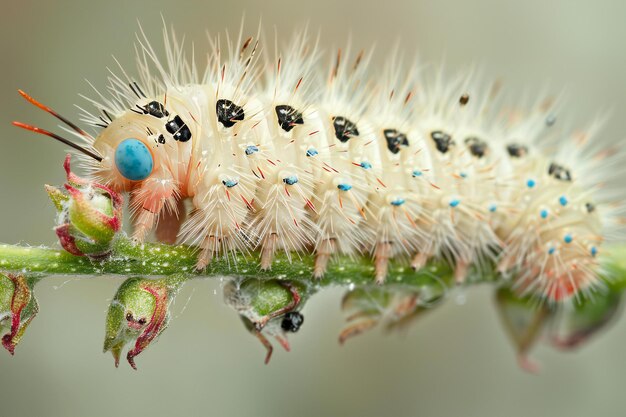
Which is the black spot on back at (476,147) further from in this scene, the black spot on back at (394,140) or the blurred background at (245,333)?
the blurred background at (245,333)

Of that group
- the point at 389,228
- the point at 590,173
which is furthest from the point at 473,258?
the point at 590,173

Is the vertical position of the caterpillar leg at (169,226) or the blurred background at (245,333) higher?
the blurred background at (245,333)

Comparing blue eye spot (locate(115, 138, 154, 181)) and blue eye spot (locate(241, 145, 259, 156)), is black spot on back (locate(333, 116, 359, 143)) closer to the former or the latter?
blue eye spot (locate(241, 145, 259, 156))

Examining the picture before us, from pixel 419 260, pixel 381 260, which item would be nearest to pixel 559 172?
pixel 419 260

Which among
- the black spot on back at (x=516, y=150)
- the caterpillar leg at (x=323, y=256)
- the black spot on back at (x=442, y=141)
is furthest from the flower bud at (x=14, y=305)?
the black spot on back at (x=516, y=150)

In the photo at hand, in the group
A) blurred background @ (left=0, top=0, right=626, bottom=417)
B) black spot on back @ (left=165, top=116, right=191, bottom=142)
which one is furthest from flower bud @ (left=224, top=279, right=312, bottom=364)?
blurred background @ (left=0, top=0, right=626, bottom=417)
